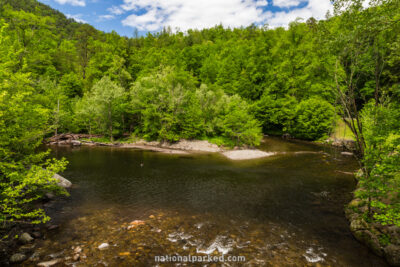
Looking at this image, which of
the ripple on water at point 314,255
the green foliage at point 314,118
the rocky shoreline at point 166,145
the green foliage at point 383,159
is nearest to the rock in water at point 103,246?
the ripple on water at point 314,255

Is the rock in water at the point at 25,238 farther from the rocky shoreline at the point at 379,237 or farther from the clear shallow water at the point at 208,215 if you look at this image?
the rocky shoreline at the point at 379,237

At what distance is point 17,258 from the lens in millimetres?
7988

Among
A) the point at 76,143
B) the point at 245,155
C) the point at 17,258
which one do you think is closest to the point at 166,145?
the point at 245,155

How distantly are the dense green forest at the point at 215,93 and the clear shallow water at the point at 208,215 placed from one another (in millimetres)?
2244

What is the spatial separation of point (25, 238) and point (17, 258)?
4.75 feet

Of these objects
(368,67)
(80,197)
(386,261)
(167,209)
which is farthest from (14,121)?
(368,67)

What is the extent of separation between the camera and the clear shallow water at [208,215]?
896 cm

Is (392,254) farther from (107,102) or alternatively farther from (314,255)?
(107,102)

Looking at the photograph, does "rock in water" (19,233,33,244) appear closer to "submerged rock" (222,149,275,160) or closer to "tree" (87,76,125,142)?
"submerged rock" (222,149,275,160)

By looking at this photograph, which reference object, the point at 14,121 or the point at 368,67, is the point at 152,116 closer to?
the point at 14,121

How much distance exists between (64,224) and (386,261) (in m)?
15.6

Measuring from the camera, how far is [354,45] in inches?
475

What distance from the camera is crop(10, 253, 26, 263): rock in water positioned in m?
7.90

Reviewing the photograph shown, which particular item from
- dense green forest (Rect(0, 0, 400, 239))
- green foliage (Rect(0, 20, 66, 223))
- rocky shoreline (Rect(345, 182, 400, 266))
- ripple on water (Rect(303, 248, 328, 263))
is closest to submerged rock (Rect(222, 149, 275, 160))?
dense green forest (Rect(0, 0, 400, 239))
